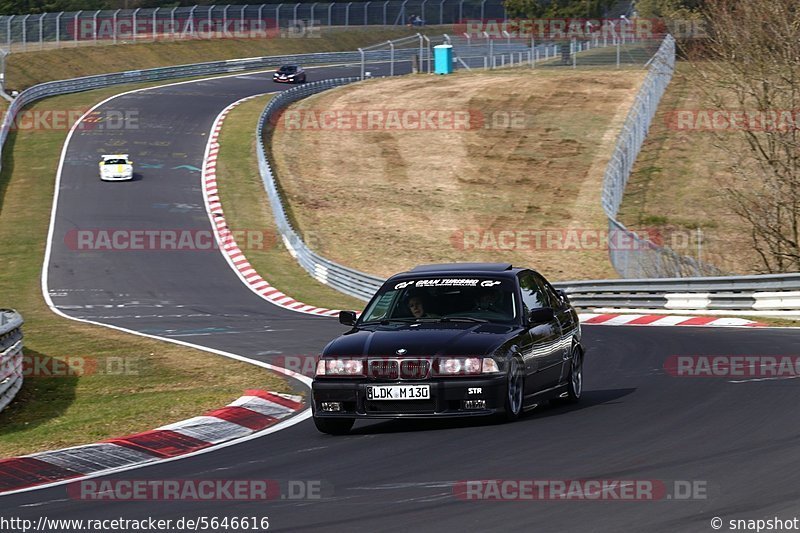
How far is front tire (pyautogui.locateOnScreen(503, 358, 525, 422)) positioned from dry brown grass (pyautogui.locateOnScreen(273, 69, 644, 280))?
73.8ft

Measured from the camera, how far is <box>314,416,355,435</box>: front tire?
11.0 meters

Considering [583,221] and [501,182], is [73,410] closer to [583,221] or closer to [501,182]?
[583,221]

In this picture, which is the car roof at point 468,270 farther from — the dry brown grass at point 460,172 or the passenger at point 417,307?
the dry brown grass at point 460,172

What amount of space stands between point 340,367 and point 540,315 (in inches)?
75.2

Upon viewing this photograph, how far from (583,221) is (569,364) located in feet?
93.5

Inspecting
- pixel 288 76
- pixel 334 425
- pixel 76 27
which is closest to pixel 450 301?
pixel 334 425

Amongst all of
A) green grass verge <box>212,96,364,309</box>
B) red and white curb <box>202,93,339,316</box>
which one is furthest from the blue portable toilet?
red and white curb <box>202,93,339,316</box>

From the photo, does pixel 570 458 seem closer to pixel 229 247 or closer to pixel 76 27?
pixel 229 247

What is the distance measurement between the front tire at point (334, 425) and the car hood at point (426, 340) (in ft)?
1.87

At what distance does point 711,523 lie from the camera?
6.82 metres

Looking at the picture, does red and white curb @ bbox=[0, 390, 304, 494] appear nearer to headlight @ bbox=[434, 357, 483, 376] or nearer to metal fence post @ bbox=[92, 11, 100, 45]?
headlight @ bbox=[434, 357, 483, 376]

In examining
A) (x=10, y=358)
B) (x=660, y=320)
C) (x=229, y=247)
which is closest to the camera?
(x=10, y=358)

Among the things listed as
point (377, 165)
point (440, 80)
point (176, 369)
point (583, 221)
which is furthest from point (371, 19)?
point (176, 369)

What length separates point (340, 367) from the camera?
35.7 feet
